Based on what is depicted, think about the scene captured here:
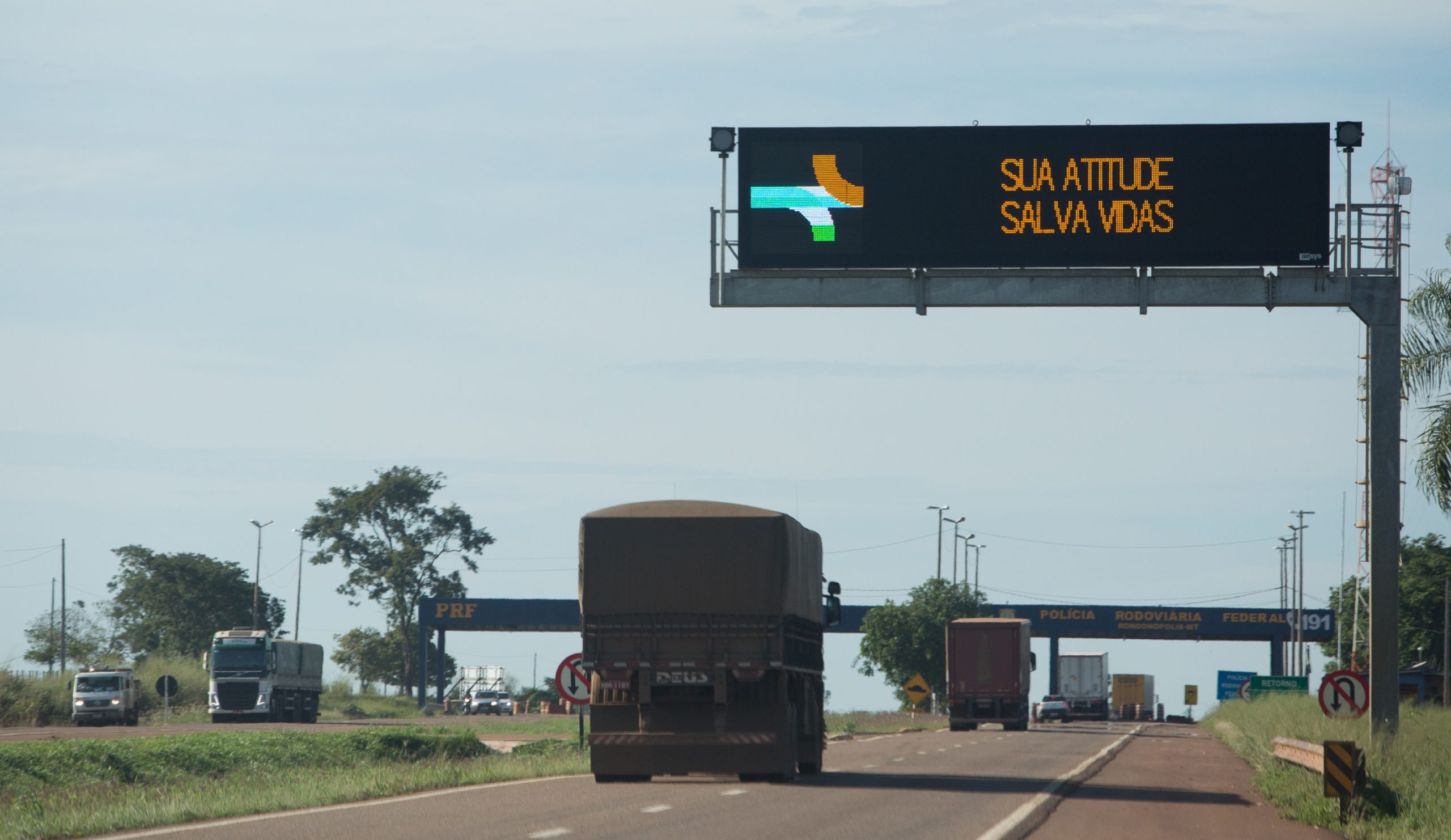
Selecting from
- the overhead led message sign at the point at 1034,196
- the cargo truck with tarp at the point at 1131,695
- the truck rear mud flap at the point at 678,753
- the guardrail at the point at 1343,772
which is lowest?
the cargo truck with tarp at the point at 1131,695

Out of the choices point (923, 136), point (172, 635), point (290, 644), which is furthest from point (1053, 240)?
point (172, 635)

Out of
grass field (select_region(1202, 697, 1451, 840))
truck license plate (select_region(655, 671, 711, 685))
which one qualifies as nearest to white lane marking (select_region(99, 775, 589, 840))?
truck license plate (select_region(655, 671, 711, 685))

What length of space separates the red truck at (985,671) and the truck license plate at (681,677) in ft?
111

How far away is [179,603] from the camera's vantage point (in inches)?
4220

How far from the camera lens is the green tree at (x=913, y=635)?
3164 inches

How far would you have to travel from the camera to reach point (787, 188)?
22547mm

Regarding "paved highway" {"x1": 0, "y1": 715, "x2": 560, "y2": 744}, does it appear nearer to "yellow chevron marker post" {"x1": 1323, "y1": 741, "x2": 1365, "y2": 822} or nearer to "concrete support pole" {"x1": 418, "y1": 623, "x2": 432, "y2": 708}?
"concrete support pole" {"x1": 418, "y1": 623, "x2": 432, "y2": 708}

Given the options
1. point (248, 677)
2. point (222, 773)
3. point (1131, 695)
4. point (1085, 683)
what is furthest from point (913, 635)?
point (222, 773)

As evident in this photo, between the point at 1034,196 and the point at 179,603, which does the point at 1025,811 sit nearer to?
the point at 1034,196

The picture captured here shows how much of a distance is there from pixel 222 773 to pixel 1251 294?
1860 centimetres

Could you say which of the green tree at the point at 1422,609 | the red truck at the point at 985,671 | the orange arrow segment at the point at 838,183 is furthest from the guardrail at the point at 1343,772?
the green tree at the point at 1422,609

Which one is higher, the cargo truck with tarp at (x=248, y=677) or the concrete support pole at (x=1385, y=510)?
the concrete support pole at (x=1385, y=510)

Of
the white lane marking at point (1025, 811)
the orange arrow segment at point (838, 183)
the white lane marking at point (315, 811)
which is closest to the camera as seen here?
the white lane marking at point (315, 811)

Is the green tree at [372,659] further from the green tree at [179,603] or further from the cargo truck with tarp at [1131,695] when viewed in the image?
the cargo truck with tarp at [1131,695]
